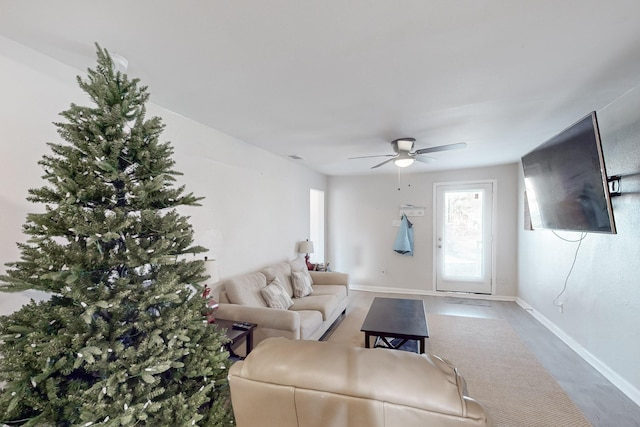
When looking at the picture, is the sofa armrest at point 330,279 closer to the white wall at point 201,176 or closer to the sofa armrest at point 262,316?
the white wall at point 201,176

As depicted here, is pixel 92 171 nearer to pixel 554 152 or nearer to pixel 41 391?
pixel 41 391

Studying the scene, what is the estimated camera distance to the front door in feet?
17.0

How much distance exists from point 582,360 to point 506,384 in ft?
3.66

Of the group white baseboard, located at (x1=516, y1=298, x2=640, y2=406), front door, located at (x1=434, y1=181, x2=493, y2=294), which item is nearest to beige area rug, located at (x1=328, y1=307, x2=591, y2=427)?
white baseboard, located at (x1=516, y1=298, x2=640, y2=406)

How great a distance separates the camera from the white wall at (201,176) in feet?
4.95

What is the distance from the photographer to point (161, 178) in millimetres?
1030

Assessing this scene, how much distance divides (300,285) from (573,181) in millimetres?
3133

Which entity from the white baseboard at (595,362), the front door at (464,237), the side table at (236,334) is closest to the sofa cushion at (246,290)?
the side table at (236,334)

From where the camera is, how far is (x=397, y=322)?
2.84 meters

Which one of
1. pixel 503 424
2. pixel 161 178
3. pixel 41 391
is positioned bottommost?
pixel 503 424

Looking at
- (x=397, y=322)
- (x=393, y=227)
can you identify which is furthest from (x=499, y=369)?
(x=393, y=227)

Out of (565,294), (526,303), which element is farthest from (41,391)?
(526,303)

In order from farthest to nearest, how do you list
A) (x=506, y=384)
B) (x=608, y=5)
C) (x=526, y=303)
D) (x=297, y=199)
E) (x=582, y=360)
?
(x=297, y=199) < (x=526, y=303) < (x=582, y=360) < (x=506, y=384) < (x=608, y=5)

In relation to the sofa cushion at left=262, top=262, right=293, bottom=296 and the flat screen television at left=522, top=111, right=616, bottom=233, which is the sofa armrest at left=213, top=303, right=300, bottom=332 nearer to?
the sofa cushion at left=262, top=262, right=293, bottom=296
